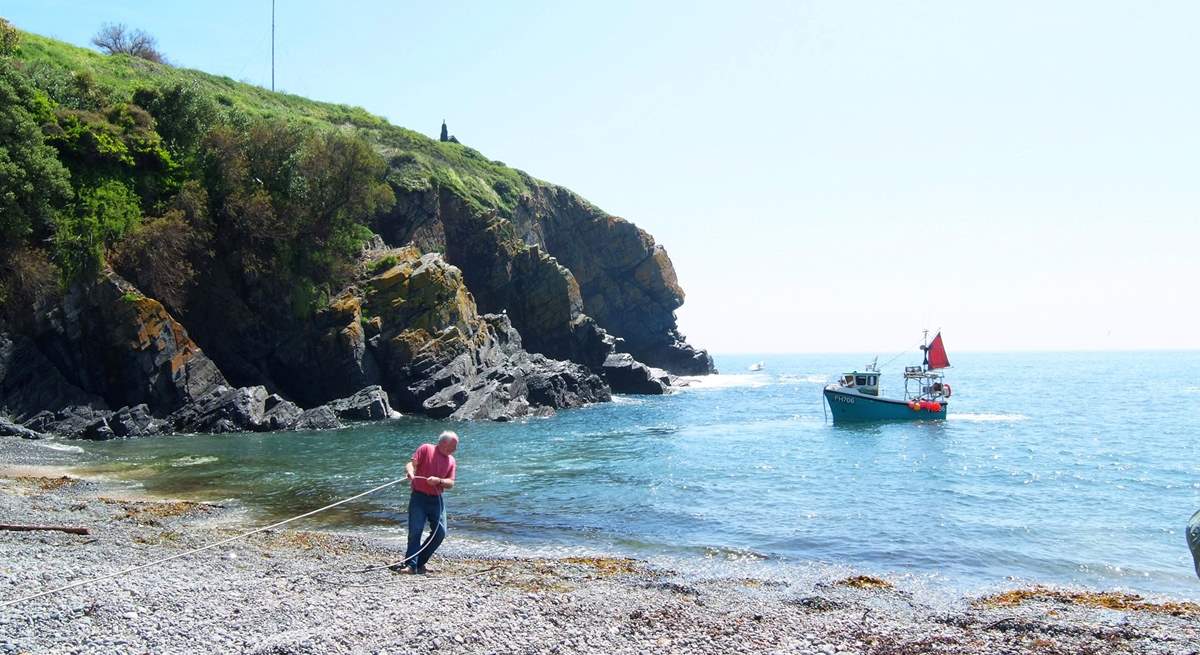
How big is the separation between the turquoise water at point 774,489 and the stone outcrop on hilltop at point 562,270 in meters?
21.8

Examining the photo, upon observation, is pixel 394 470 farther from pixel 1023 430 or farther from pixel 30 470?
pixel 1023 430

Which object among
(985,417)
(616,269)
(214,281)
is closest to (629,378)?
(616,269)

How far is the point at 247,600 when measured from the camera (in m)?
9.28

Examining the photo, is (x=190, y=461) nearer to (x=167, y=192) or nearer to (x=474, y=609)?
(x=474, y=609)

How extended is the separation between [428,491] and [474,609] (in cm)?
230

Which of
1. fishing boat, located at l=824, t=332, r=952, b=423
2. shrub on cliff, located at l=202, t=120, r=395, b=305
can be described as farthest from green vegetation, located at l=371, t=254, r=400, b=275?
fishing boat, located at l=824, t=332, r=952, b=423

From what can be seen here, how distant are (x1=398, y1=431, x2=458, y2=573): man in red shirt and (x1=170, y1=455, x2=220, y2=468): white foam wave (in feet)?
54.6

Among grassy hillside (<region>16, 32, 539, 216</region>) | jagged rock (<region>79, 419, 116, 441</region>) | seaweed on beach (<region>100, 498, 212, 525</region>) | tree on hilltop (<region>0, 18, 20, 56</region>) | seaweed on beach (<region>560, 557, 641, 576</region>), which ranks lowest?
seaweed on beach (<region>560, 557, 641, 576</region>)

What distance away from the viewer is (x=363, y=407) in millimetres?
38750

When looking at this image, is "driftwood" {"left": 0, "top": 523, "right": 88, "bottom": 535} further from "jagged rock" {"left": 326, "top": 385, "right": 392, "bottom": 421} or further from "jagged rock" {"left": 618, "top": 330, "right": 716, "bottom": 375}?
"jagged rock" {"left": 618, "top": 330, "right": 716, "bottom": 375}

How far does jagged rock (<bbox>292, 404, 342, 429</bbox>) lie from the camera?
35.8 metres

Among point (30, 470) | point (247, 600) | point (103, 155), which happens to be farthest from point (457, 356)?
point (247, 600)

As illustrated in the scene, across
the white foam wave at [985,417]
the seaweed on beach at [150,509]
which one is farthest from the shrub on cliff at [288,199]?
the white foam wave at [985,417]

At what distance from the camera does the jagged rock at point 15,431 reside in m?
28.0
